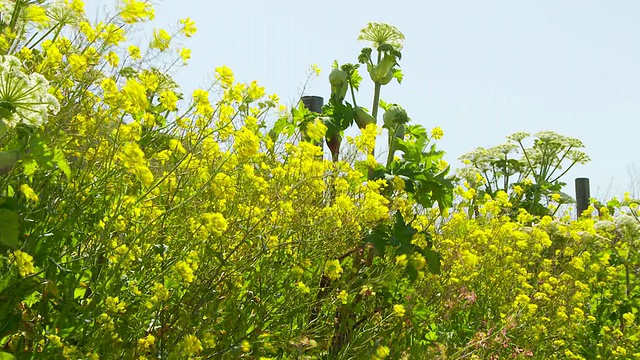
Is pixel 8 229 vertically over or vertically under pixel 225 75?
under

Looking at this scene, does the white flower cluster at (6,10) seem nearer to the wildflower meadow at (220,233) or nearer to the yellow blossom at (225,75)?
the wildflower meadow at (220,233)

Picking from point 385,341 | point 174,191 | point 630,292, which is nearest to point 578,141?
point 630,292

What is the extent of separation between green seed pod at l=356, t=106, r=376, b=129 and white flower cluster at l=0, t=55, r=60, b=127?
7.60 ft

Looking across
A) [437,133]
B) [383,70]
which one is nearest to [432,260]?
[437,133]

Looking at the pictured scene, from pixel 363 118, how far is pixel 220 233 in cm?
183

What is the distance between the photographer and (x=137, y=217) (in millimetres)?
2277

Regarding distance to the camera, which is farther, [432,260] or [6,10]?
[432,260]

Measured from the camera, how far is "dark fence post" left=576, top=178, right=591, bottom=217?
8828mm

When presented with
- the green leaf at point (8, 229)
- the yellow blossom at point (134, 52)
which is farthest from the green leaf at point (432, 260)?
the green leaf at point (8, 229)

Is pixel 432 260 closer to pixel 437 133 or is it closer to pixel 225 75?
pixel 437 133

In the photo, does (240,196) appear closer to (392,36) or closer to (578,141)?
(392,36)

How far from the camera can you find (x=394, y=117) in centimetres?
383

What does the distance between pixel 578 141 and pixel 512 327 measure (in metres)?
4.94

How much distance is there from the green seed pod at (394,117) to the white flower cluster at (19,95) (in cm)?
228
